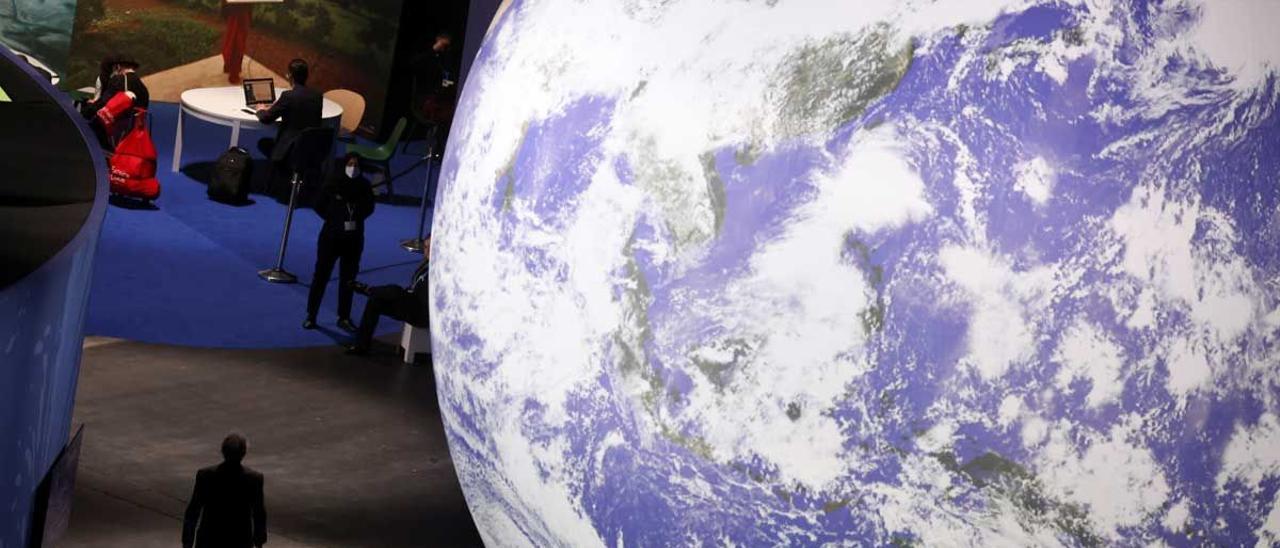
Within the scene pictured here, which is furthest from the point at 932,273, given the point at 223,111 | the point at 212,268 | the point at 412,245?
the point at 223,111

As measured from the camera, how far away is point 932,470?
135 inches

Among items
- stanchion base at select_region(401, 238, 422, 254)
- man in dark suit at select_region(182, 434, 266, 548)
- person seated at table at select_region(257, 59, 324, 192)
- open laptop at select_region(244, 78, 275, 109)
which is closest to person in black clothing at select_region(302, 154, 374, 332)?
stanchion base at select_region(401, 238, 422, 254)

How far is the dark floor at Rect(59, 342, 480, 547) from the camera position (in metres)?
8.93

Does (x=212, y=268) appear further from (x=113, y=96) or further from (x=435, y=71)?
(x=435, y=71)

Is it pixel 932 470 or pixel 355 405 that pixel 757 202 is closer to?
pixel 932 470

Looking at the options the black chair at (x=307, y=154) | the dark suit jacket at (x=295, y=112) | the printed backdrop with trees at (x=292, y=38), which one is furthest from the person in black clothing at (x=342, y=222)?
the printed backdrop with trees at (x=292, y=38)

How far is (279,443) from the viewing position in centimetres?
1012

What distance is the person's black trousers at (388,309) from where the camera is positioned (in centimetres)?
1192

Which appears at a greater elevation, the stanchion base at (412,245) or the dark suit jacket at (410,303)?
the dark suit jacket at (410,303)

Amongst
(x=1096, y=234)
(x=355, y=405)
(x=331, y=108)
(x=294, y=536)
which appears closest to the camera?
(x=1096, y=234)

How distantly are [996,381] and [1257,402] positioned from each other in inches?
22.3

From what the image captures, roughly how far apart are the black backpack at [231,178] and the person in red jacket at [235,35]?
14.1 feet

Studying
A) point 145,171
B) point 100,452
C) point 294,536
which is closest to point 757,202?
point 294,536

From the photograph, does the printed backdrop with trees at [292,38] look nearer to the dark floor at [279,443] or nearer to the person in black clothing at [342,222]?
the person in black clothing at [342,222]
